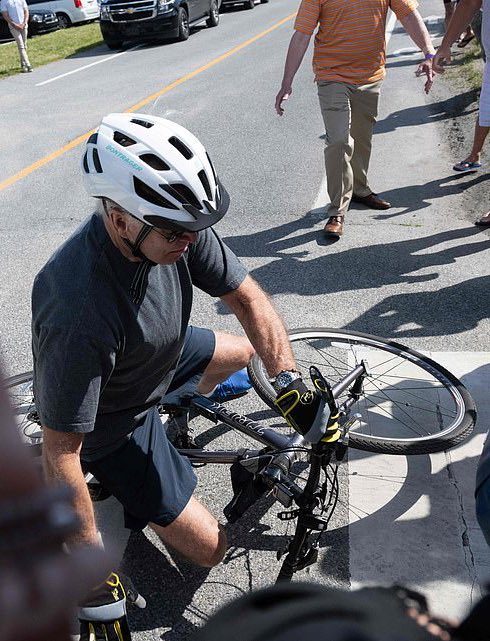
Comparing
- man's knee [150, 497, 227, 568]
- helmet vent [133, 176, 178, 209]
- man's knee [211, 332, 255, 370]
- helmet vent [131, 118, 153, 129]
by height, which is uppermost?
helmet vent [131, 118, 153, 129]

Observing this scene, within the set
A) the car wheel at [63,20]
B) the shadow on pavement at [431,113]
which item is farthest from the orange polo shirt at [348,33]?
the car wheel at [63,20]

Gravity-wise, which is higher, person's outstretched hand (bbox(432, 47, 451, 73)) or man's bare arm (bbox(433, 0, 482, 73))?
man's bare arm (bbox(433, 0, 482, 73))

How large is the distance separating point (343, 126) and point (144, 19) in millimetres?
12871

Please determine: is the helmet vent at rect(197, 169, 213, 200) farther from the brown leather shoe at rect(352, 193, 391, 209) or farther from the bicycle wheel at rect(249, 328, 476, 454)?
the brown leather shoe at rect(352, 193, 391, 209)

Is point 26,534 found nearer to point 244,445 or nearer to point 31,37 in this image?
point 244,445

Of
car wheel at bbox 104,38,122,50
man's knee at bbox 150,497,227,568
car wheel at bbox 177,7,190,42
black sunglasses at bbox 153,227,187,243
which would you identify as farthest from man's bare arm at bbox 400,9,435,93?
car wheel at bbox 104,38,122,50

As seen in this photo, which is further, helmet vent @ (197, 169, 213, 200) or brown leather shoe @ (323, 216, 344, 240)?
brown leather shoe @ (323, 216, 344, 240)

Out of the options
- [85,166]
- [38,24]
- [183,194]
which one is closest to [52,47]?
[38,24]

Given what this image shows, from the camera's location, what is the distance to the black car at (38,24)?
2309cm

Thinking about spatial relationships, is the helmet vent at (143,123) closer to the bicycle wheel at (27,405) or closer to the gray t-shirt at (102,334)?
the gray t-shirt at (102,334)

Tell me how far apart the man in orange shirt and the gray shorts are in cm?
380

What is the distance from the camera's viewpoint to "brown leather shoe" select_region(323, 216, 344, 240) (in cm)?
653

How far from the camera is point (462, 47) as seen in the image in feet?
46.8

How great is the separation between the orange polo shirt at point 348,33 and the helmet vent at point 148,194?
4095 mm
